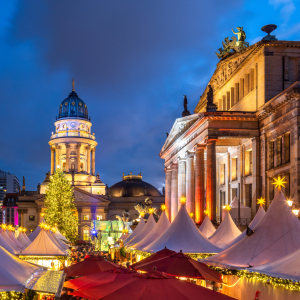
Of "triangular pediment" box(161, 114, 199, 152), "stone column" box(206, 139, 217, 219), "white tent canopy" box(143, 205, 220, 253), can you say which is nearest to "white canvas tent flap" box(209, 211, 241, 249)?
"white tent canopy" box(143, 205, 220, 253)

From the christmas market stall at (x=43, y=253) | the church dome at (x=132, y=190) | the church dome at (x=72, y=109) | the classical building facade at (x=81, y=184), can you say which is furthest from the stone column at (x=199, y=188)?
the church dome at (x=72, y=109)

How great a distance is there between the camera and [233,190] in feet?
186

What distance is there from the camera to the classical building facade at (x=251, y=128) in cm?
3971

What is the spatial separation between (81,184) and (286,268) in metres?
118

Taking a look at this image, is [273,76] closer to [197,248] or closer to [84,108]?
[197,248]

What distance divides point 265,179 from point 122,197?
8351 centimetres

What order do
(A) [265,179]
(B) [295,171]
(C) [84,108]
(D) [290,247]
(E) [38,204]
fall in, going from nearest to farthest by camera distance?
(D) [290,247], (B) [295,171], (A) [265,179], (E) [38,204], (C) [84,108]

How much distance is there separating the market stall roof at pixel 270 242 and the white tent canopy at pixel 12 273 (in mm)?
7976

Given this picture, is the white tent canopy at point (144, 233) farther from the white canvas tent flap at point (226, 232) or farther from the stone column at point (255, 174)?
the white canvas tent flap at point (226, 232)

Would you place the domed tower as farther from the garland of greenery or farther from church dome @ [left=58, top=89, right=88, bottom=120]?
the garland of greenery

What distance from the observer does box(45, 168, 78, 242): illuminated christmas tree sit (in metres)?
77.2

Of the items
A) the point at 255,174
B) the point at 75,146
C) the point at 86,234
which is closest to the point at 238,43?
the point at 255,174

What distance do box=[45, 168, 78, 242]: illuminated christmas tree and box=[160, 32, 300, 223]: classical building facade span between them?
27016 millimetres

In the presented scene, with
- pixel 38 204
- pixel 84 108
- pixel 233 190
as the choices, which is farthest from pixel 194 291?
pixel 84 108
